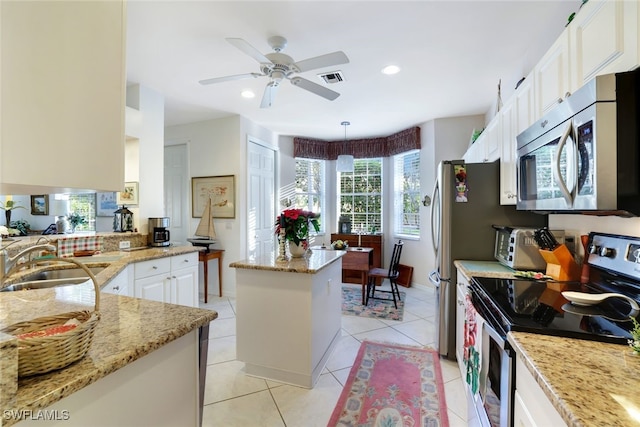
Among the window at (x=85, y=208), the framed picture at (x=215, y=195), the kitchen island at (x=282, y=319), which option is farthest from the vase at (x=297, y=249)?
the window at (x=85, y=208)

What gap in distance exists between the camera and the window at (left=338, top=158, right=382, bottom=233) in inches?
223

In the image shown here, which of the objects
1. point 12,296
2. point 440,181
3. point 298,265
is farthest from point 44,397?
point 440,181

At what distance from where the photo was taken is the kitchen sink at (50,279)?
1.67 m

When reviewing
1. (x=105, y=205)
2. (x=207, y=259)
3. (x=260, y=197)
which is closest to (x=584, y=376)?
(x=207, y=259)

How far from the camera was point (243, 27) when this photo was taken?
2.19 meters

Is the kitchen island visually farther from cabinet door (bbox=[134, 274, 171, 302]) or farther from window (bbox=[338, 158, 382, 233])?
window (bbox=[338, 158, 382, 233])

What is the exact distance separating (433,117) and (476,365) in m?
3.83

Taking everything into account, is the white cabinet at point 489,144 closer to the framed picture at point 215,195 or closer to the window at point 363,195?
the window at point 363,195

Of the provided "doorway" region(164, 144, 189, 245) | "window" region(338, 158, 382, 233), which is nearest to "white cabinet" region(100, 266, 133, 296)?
"doorway" region(164, 144, 189, 245)

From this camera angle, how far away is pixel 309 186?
577cm

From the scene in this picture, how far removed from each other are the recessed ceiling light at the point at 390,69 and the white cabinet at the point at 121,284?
2.93 meters

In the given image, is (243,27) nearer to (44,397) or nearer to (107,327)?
(107,327)

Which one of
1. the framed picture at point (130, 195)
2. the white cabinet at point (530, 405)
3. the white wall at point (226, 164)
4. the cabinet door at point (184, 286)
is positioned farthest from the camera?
the white wall at point (226, 164)

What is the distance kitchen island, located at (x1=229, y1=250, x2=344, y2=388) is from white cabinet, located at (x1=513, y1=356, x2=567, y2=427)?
1316mm
